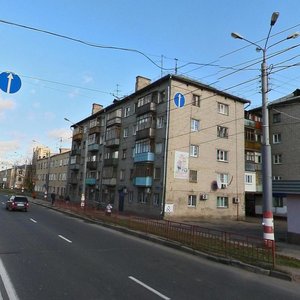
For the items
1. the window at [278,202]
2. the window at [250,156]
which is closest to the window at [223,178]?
the window at [278,202]

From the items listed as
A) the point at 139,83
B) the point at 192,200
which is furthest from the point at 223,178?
the point at 139,83

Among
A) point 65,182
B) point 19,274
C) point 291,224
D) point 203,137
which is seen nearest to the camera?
point 19,274

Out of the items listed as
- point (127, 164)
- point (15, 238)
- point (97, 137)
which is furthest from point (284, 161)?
point (15, 238)

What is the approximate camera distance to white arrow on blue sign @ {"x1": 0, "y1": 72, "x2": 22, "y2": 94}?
13797mm

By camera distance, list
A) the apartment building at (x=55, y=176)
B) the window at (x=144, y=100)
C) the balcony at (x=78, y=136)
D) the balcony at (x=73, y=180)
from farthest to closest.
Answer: the apartment building at (x=55, y=176)
the balcony at (x=78, y=136)
the balcony at (x=73, y=180)
the window at (x=144, y=100)

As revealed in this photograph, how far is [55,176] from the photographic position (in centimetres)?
8219

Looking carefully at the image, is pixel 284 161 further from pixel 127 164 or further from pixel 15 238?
pixel 15 238

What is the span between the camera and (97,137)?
58.9m

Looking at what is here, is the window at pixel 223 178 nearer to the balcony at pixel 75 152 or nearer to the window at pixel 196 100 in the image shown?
the window at pixel 196 100

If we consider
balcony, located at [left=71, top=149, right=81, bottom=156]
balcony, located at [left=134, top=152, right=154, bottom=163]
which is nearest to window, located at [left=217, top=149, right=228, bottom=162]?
balcony, located at [left=134, top=152, right=154, bottom=163]

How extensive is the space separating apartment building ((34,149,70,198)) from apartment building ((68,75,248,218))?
83.7 feet

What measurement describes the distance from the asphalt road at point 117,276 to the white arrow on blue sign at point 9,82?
5.50m

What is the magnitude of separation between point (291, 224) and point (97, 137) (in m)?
42.8

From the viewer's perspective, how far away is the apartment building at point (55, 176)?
74750mm
